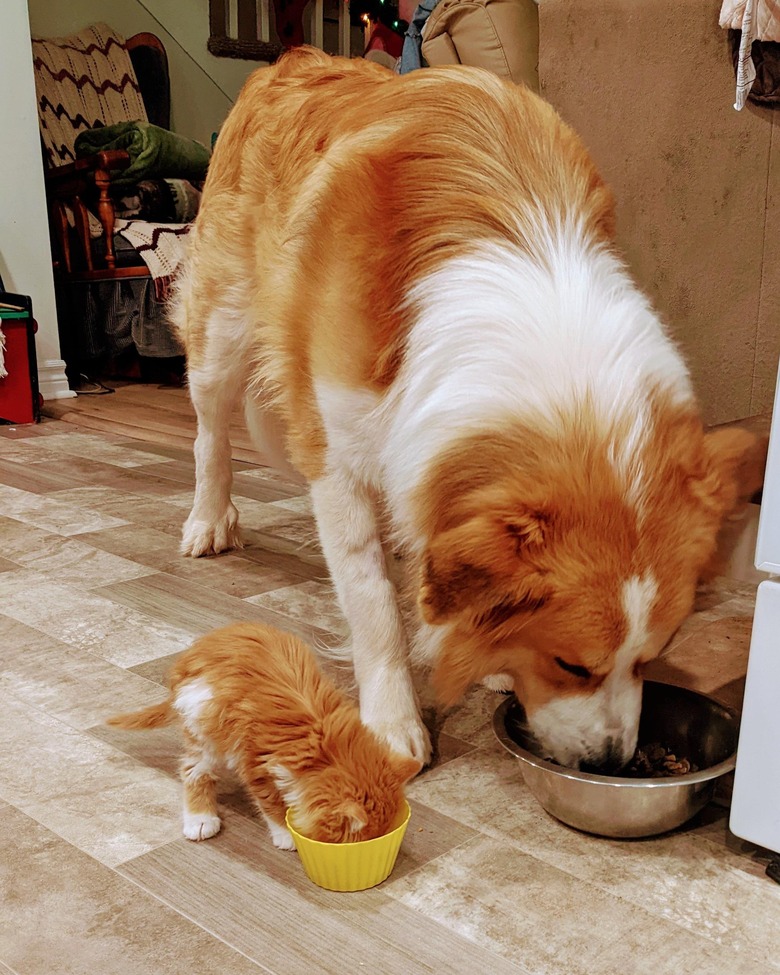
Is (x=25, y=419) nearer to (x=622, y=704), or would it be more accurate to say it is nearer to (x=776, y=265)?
(x=776, y=265)

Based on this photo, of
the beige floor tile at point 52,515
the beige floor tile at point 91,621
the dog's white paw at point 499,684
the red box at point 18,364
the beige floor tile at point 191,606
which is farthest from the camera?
the red box at point 18,364

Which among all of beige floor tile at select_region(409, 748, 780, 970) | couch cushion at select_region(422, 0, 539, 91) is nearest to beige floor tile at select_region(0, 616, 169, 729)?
beige floor tile at select_region(409, 748, 780, 970)

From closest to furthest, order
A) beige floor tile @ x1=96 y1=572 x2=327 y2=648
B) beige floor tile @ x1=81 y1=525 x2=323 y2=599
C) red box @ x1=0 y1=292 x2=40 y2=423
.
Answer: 1. beige floor tile @ x1=96 y1=572 x2=327 y2=648
2. beige floor tile @ x1=81 y1=525 x2=323 y2=599
3. red box @ x1=0 y1=292 x2=40 y2=423

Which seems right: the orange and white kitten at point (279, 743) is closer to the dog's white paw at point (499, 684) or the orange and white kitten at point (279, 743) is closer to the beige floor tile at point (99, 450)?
the dog's white paw at point (499, 684)

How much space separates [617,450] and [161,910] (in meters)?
0.75

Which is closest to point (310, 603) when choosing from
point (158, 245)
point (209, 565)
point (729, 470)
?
point (209, 565)

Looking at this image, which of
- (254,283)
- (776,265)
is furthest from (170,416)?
(776,265)

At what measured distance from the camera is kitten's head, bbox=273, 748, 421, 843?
1111mm

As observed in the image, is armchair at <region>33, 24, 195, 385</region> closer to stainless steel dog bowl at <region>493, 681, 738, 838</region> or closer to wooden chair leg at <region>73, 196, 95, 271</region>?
wooden chair leg at <region>73, 196, 95, 271</region>

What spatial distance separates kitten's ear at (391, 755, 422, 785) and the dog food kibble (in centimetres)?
30

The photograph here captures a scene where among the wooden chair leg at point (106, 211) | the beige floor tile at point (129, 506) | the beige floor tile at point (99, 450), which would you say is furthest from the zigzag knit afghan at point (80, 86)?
the beige floor tile at point (129, 506)

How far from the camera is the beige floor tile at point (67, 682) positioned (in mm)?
1592

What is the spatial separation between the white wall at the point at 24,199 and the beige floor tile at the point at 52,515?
5.80ft

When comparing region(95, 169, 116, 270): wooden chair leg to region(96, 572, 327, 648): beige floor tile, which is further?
region(95, 169, 116, 270): wooden chair leg
